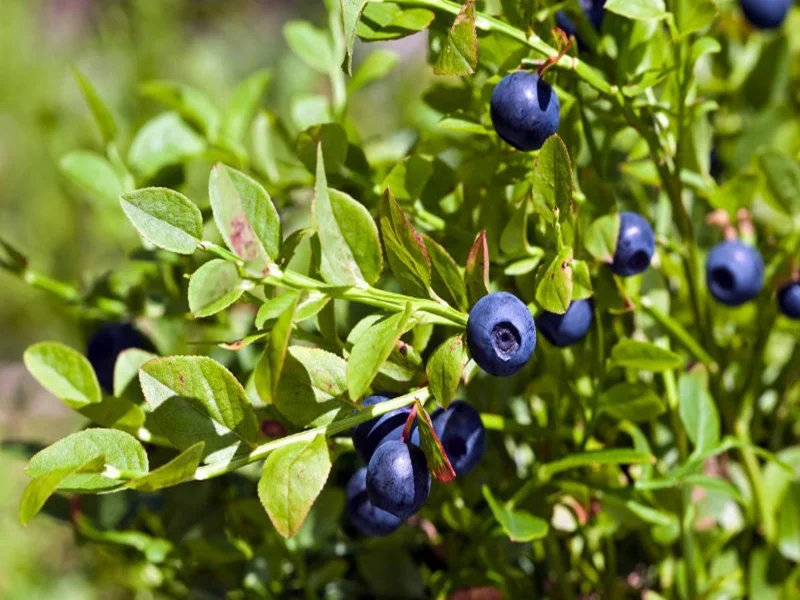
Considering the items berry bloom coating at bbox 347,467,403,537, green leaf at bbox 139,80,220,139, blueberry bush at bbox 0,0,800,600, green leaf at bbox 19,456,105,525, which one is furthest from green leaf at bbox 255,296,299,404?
green leaf at bbox 139,80,220,139

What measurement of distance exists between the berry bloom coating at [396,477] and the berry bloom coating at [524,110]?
203mm

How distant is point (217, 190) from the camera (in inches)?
21.4

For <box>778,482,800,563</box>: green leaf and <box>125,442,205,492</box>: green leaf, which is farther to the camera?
<box>778,482,800,563</box>: green leaf

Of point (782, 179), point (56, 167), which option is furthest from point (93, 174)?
point (56, 167)

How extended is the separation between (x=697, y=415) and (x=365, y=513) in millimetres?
273

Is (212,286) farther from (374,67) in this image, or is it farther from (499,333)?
(374,67)

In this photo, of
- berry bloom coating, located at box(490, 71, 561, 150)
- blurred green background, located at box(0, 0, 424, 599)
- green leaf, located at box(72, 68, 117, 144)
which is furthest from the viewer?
blurred green background, located at box(0, 0, 424, 599)

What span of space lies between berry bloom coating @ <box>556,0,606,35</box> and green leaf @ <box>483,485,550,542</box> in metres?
0.35

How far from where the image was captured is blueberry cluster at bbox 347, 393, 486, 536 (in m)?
0.58

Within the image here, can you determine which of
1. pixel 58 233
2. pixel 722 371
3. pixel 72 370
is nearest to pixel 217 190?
pixel 72 370

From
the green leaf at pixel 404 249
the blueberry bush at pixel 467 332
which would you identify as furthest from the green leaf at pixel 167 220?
the green leaf at pixel 404 249

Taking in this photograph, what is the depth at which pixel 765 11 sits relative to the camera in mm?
1048

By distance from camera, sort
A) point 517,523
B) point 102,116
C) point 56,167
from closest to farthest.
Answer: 1. point 517,523
2. point 102,116
3. point 56,167

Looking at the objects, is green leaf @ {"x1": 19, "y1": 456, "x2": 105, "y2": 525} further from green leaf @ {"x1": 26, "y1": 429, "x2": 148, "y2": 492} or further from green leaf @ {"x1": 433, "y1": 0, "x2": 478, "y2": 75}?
green leaf @ {"x1": 433, "y1": 0, "x2": 478, "y2": 75}
